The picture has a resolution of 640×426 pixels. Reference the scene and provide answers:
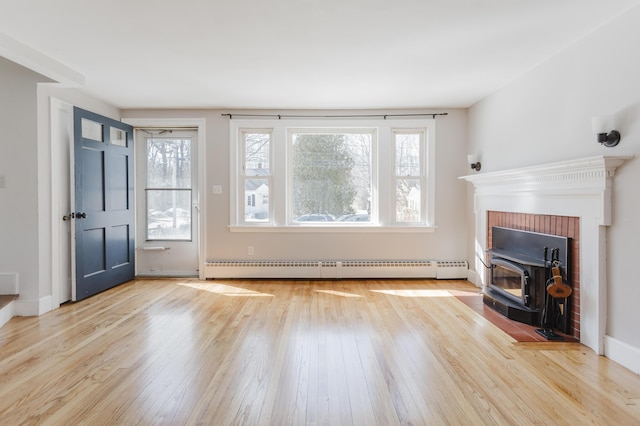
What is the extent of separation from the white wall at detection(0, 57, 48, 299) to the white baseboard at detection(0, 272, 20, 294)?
30 millimetres

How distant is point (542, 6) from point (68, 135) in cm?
449

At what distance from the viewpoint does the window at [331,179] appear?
4.62 m

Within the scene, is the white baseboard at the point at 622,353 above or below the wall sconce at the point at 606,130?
below

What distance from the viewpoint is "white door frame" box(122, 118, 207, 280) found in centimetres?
454

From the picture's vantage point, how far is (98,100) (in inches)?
162

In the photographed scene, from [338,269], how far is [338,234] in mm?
485

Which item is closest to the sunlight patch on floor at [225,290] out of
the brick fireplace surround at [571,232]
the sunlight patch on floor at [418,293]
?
the sunlight patch on floor at [418,293]

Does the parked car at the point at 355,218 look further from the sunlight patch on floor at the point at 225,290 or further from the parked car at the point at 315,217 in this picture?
the sunlight patch on floor at the point at 225,290

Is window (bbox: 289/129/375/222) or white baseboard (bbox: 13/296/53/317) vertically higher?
window (bbox: 289/129/375/222)

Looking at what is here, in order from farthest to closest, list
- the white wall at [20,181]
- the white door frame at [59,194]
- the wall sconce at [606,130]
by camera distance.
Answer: the white door frame at [59,194] → the white wall at [20,181] → the wall sconce at [606,130]

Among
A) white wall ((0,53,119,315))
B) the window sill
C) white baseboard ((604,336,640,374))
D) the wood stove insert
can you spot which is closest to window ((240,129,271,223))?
the window sill

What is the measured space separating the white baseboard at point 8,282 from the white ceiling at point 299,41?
6.80ft

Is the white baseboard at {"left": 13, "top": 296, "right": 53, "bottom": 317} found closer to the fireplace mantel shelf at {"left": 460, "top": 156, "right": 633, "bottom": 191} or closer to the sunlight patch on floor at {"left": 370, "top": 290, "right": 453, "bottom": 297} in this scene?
the sunlight patch on floor at {"left": 370, "top": 290, "right": 453, "bottom": 297}

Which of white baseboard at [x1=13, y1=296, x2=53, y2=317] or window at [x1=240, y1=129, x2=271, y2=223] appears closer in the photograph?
white baseboard at [x1=13, y1=296, x2=53, y2=317]
